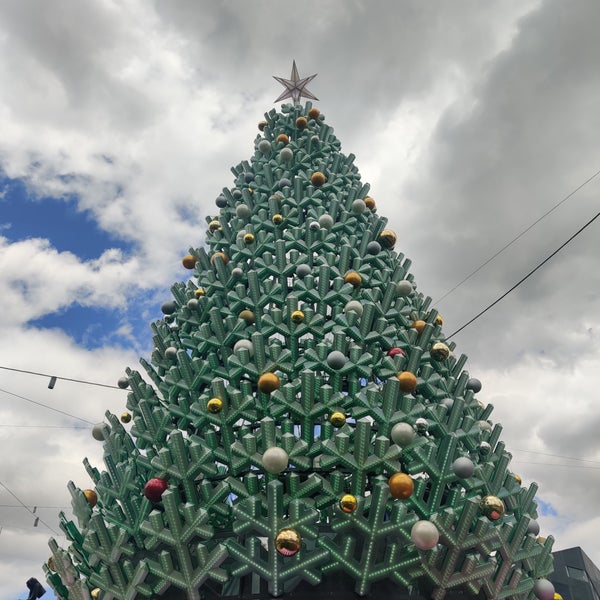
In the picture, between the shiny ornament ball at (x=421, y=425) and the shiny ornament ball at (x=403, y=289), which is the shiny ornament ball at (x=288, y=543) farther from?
the shiny ornament ball at (x=403, y=289)

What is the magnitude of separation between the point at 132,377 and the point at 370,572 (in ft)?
15.4

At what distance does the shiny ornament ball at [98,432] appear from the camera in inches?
297

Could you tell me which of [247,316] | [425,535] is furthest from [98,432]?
[425,535]

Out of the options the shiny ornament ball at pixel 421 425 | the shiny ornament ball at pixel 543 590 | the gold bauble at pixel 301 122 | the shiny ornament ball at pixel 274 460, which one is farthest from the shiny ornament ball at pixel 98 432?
the gold bauble at pixel 301 122

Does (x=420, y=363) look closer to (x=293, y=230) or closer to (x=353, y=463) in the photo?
(x=353, y=463)

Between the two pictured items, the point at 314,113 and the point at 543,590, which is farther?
the point at 314,113

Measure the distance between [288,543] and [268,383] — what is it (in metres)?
1.89

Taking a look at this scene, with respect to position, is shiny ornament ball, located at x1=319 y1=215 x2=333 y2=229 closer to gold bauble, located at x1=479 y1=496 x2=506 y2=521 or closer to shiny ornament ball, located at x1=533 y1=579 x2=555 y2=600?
gold bauble, located at x1=479 y1=496 x2=506 y2=521

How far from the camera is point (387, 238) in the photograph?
29.7 ft

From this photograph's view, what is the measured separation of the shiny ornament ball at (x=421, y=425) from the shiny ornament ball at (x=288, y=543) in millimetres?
2294

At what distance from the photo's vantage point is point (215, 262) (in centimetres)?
845

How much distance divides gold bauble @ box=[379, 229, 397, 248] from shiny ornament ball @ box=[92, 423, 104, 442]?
6.03 meters

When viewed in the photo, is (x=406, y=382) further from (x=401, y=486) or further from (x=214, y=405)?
(x=214, y=405)

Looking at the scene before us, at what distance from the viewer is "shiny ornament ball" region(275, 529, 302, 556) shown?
4.92 m
